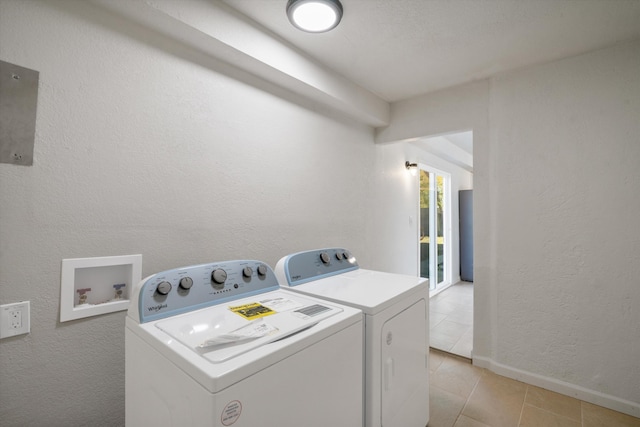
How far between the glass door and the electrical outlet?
3.89 meters

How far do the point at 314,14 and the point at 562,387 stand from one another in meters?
2.91

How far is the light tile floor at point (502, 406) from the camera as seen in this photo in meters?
1.72

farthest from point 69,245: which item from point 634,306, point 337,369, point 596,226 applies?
point 634,306

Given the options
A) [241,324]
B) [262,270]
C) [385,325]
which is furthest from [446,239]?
[241,324]

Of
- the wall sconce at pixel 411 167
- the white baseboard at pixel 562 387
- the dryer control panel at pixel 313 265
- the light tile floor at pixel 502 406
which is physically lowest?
the light tile floor at pixel 502 406

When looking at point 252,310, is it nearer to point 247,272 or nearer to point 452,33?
point 247,272

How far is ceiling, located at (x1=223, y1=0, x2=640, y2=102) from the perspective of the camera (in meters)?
1.51

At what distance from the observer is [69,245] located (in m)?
1.13

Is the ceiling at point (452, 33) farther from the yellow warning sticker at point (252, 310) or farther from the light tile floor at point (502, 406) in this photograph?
the light tile floor at point (502, 406)

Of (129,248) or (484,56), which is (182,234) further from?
(484,56)

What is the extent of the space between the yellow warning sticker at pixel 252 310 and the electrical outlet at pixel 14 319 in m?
0.73

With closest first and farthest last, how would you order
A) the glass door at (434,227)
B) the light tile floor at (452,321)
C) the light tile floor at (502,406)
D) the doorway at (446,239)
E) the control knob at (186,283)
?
the control knob at (186,283), the light tile floor at (502,406), the light tile floor at (452,321), the doorway at (446,239), the glass door at (434,227)

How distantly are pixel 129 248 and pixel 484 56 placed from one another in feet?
8.23

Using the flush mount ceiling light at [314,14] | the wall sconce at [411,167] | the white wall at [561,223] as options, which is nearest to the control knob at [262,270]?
the flush mount ceiling light at [314,14]
